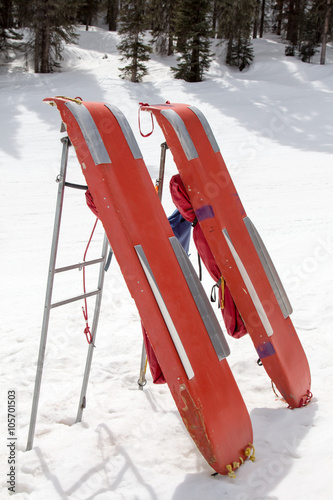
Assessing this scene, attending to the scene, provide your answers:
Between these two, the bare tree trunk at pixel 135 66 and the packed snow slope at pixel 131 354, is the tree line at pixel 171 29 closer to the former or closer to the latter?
the bare tree trunk at pixel 135 66

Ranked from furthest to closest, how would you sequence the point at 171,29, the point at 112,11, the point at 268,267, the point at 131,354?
the point at 112,11 < the point at 171,29 < the point at 131,354 < the point at 268,267

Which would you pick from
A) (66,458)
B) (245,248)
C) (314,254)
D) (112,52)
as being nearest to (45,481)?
(66,458)

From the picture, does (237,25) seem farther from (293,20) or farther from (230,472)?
(230,472)

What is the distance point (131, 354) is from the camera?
432 centimetres

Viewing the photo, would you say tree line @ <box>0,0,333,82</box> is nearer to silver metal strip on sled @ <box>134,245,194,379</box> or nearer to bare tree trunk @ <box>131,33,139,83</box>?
bare tree trunk @ <box>131,33,139,83</box>

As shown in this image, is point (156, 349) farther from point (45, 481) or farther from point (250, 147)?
point (250, 147)

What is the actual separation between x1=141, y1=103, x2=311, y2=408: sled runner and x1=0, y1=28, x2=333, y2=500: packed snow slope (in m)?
0.36

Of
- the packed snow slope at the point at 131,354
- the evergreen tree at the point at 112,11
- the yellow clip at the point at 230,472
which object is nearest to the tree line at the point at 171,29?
the evergreen tree at the point at 112,11

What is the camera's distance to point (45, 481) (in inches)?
102

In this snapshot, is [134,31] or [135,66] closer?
[134,31]

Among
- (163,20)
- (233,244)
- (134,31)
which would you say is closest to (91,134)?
(233,244)

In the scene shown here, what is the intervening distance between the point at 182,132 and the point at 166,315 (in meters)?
1.30

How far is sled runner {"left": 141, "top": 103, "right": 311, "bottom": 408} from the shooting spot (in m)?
3.03

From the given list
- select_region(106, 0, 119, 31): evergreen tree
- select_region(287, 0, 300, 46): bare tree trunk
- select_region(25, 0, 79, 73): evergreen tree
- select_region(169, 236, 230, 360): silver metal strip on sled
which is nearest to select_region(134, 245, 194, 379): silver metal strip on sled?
select_region(169, 236, 230, 360): silver metal strip on sled
